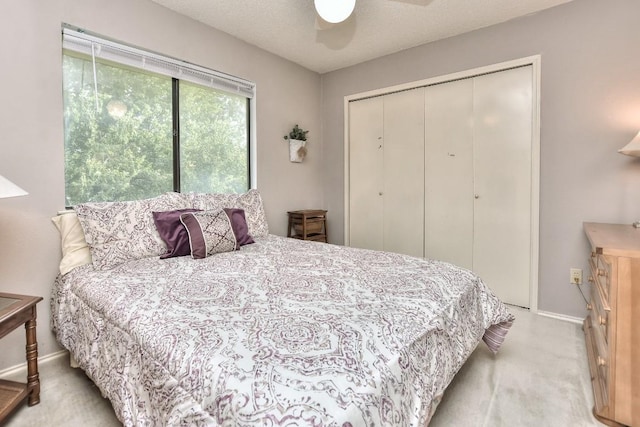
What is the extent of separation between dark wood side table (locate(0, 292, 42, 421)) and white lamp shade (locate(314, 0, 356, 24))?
217 cm

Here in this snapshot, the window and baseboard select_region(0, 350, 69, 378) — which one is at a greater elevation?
the window

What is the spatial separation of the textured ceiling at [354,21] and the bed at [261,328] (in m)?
1.67

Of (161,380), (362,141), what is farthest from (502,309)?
(362,141)

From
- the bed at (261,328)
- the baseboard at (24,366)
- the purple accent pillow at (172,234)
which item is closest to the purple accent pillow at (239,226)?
the bed at (261,328)

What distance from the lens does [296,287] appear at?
1.47 metres

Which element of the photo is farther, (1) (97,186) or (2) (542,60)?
(2) (542,60)

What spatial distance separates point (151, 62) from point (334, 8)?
56.7 inches

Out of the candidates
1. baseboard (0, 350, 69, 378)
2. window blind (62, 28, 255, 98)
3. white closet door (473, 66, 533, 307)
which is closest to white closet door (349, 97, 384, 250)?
white closet door (473, 66, 533, 307)

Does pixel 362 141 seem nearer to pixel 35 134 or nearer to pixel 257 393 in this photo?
pixel 35 134

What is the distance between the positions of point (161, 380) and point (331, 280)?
0.81m

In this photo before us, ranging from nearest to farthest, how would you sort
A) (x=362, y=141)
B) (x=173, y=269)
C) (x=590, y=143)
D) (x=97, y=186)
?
(x=173, y=269) < (x=97, y=186) < (x=590, y=143) < (x=362, y=141)

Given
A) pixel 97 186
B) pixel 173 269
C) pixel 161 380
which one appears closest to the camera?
pixel 161 380

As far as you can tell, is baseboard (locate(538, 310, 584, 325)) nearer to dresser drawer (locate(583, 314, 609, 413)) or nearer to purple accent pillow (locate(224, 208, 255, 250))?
dresser drawer (locate(583, 314, 609, 413))

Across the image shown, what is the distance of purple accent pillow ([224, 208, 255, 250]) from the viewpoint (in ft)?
8.00
